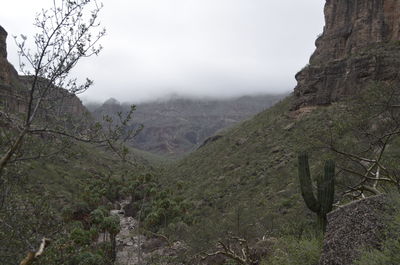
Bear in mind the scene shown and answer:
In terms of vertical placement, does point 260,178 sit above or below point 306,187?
below

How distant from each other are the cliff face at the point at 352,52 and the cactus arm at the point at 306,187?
22.2 metres

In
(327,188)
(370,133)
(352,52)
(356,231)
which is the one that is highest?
(352,52)

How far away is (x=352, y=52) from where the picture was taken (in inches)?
1700

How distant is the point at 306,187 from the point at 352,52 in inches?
1410

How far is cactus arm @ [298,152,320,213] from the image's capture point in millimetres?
13797

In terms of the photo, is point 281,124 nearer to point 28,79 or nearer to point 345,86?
point 345,86

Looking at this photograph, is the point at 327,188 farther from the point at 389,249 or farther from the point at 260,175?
the point at 260,175

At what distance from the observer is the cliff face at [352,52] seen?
116 ft

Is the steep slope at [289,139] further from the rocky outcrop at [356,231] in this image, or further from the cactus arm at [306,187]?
the rocky outcrop at [356,231]

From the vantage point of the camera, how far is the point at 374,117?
1268 centimetres

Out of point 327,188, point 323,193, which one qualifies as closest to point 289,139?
point 323,193

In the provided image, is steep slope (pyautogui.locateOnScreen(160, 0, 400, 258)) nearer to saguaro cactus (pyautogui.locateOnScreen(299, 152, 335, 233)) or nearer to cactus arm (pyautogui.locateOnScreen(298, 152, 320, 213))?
cactus arm (pyautogui.locateOnScreen(298, 152, 320, 213))

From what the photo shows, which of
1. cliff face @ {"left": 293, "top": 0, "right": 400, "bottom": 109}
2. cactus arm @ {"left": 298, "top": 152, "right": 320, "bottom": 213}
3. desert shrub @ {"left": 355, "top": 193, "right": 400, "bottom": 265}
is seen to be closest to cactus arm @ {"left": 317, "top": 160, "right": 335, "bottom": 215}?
cactus arm @ {"left": 298, "top": 152, "right": 320, "bottom": 213}

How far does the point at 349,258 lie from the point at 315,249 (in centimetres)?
281
